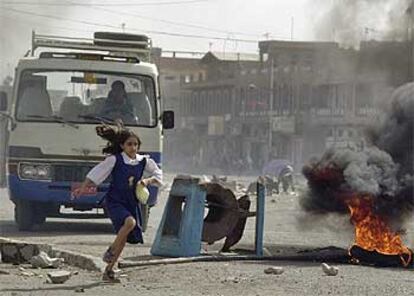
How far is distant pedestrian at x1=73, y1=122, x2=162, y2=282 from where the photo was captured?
9398 millimetres

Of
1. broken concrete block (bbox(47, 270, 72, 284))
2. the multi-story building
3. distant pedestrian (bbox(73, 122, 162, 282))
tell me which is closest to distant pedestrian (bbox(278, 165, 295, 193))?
the multi-story building

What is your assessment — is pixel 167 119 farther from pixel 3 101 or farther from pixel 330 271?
pixel 330 271

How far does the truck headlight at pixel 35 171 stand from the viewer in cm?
1441

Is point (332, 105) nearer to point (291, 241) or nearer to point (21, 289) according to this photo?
point (291, 241)

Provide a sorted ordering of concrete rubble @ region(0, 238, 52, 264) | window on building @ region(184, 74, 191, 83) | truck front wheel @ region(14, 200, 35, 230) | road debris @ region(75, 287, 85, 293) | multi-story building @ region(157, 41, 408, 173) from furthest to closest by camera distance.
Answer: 1. window on building @ region(184, 74, 191, 83)
2. multi-story building @ region(157, 41, 408, 173)
3. truck front wheel @ region(14, 200, 35, 230)
4. concrete rubble @ region(0, 238, 52, 264)
5. road debris @ region(75, 287, 85, 293)

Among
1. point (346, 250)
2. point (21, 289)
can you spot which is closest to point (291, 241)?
point (346, 250)

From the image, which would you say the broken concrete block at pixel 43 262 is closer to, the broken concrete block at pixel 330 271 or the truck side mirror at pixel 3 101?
the broken concrete block at pixel 330 271

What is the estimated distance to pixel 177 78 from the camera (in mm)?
86562

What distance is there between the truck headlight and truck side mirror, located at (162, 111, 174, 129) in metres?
1.73

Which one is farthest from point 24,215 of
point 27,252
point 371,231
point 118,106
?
point 371,231

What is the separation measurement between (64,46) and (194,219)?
520 centimetres

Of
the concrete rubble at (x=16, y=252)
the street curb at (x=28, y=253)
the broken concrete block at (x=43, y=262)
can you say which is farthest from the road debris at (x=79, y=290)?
the concrete rubble at (x=16, y=252)

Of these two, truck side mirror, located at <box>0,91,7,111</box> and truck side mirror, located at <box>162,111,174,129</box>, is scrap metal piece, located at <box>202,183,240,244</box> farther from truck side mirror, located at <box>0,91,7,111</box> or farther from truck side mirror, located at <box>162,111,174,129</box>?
truck side mirror, located at <box>0,91,7,111</box>

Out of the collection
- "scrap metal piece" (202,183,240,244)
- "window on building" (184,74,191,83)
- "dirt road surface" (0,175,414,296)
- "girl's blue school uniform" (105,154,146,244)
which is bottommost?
"dirt road surface" (0,175,414,296)
